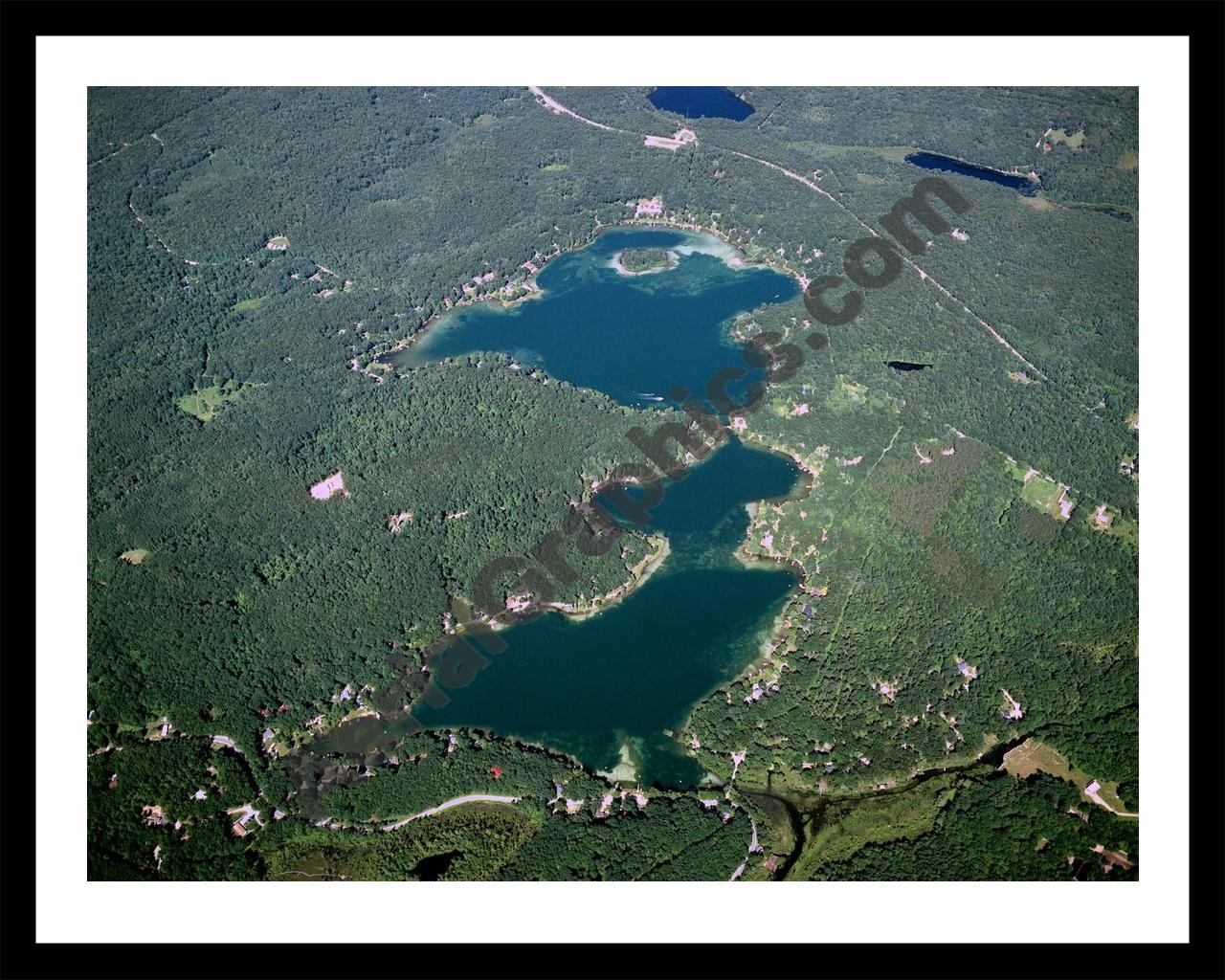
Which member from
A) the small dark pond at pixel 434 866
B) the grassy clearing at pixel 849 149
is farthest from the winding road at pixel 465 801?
the grassy clearing at pixel 849 149

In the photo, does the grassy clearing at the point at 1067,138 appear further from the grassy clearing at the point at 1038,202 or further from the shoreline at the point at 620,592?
the shoreline at the point at 620,592

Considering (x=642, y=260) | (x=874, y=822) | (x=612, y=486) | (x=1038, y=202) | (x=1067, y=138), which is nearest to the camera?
(x=874, y=822)

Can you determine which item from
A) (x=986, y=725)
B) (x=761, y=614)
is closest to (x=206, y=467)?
(x=761, y=614)

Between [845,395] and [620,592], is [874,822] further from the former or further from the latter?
[845,395]

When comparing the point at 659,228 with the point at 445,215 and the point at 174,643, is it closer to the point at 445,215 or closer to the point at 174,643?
the point at 445,215

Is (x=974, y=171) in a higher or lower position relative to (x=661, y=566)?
higher

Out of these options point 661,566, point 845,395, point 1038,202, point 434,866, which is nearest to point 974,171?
point 1038,202

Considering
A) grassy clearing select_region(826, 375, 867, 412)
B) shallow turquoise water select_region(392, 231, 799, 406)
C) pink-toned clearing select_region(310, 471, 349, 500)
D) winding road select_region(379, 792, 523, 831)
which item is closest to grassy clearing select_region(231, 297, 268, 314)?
shallow turquoise water select_region(392, 231, 799, 406)
